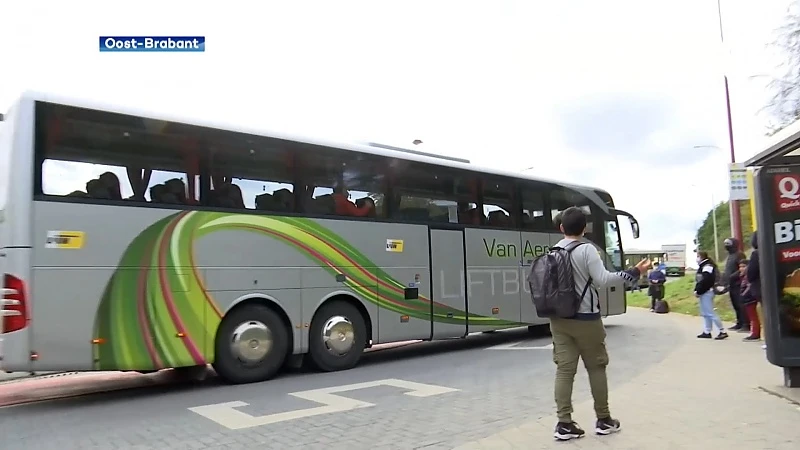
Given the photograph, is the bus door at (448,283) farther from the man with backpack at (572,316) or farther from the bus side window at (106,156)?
the man with backpack at (572,316)

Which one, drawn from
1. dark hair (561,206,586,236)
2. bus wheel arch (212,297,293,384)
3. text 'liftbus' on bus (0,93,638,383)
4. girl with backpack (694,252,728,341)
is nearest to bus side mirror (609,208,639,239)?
girl with backpack (694,252,728,341)

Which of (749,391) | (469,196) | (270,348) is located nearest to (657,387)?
(749,391)

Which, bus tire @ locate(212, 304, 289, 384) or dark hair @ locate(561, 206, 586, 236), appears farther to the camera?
bus tire @ locate(212, 304, 289, 384)

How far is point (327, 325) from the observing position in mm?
10250

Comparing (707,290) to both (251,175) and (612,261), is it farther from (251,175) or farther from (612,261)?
(251,175)

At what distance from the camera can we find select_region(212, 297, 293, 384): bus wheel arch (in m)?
9.08

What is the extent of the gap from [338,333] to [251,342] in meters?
1.56

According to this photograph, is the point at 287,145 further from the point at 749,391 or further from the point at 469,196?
the point at 749,391

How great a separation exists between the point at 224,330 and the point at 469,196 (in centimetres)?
575

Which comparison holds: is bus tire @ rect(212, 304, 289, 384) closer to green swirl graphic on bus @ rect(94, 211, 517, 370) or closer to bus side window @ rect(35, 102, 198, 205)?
green swirl graphic on bus @ rect(94, 211, 517, 370)

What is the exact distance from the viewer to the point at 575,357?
214 inches

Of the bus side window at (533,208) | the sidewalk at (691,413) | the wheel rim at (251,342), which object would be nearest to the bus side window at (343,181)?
the wheel rim at (251,342)

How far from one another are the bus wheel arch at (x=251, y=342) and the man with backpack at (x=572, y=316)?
16.6ft

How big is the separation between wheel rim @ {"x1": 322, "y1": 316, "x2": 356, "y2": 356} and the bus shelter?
5.84 meters
